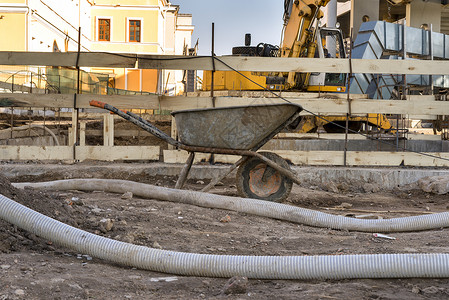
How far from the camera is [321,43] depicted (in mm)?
11828

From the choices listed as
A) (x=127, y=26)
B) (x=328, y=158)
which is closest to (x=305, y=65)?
(x=328, y=158)

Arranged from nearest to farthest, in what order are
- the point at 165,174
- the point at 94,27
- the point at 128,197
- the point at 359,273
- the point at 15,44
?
the point at 359,273
the point at 128,197
the point at 165,174
the point at 15,44
the point at 94,27

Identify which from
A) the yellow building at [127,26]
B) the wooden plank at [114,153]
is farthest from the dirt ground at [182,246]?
the yellow building at [127,26]

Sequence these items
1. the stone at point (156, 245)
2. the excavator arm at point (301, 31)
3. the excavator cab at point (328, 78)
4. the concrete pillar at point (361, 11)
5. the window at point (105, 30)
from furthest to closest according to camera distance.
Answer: the window at point (105, 30)
the concrete pillar at point (361, 11)
the excavator cab at point (328, 78)
the excavator arm at point (301, 31)
the stone at point (156, 245)

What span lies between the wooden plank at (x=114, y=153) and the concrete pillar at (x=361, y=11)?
15802 mm

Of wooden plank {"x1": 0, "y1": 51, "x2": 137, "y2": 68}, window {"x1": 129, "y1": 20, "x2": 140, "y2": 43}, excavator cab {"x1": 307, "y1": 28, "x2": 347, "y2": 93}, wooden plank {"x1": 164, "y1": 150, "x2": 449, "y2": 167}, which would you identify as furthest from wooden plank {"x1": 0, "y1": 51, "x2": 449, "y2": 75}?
window {"x1": 129, "y1": 20, "x2": 140, "y2": 43}

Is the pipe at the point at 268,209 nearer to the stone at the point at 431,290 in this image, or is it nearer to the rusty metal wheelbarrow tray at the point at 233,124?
the rusty metal wheelbarrow tray at the point at 233,124

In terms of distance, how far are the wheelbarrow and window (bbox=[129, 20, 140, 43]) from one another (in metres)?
29.6

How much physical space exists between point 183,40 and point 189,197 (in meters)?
38.2

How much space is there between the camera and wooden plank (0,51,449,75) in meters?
7.38

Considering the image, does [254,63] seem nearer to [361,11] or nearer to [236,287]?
[236,287]

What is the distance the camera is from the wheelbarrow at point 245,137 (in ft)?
18.0

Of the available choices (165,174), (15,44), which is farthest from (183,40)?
(165,174)

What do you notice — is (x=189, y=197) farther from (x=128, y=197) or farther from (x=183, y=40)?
(x=183, y=40)
